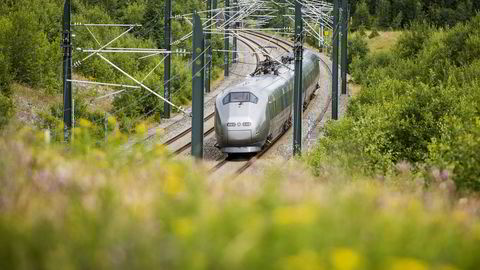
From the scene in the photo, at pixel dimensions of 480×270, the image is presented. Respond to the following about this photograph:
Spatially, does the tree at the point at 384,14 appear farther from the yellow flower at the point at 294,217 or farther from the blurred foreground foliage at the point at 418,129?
the yellow flower at the point at 294,217

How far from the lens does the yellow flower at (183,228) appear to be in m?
4.56

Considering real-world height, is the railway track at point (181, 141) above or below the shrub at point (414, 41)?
below

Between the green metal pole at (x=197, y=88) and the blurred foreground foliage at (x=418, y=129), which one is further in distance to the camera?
the green metal pole at (x=197, y=88)

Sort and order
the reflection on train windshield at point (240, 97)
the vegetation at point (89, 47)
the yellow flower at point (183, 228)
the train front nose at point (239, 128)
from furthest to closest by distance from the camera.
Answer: the vegetation at point (89, 47), the reflection on train windshield at point (240, 97), the train front nose at point (239, 128), the yellow flower at point (183, 228)

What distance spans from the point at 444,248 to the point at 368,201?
3.73ft

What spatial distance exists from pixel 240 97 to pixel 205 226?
2186 cm

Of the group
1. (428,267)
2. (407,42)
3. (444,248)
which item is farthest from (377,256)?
(407,42)

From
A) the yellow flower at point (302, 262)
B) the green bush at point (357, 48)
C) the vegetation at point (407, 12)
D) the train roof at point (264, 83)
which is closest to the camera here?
the yellow flower at point (302, 262)

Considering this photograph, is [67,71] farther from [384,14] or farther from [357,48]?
[384,14]

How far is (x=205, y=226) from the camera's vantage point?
4.84 m

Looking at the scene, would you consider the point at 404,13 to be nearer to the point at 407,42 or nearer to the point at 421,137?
the point at 407,42

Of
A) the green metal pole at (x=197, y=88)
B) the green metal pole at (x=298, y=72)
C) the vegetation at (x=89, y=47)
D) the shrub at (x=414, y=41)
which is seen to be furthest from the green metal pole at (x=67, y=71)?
the shrub at (x=414, y=41)

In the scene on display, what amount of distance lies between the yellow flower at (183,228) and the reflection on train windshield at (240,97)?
849 inches

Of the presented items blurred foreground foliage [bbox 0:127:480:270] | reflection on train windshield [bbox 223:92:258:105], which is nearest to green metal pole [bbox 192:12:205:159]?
reflection on train windshield [bbox 223:92:258:105]
